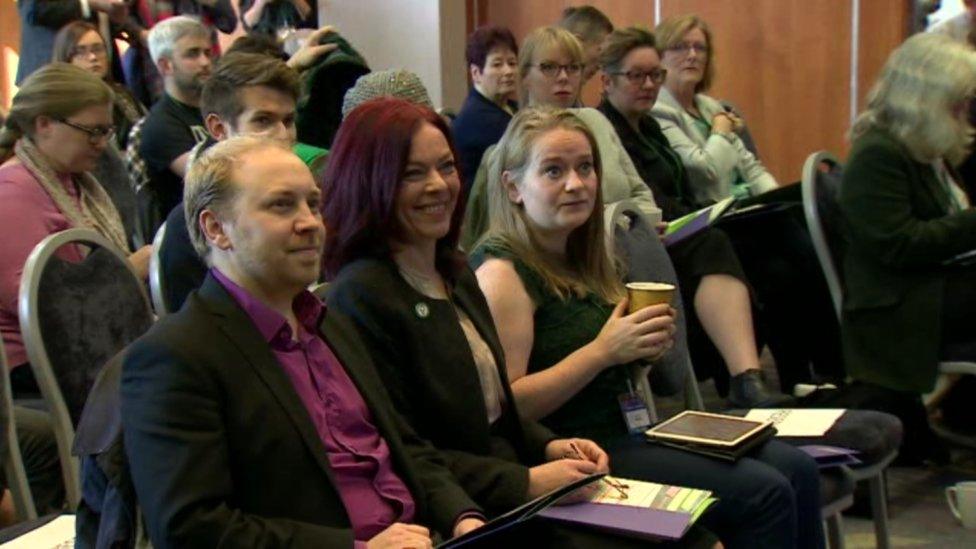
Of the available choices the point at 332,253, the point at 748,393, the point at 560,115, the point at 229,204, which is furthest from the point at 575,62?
the point at 229,204

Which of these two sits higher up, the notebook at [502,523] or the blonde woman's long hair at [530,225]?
the blonde woman's long hair at [530,225]

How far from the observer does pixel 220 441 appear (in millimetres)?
1413

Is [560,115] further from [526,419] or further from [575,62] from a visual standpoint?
[575,62]

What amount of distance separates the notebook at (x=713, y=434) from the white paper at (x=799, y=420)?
0.15 metres

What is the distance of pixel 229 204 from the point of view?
156cm

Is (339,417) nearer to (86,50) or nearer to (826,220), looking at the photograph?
(826,220)

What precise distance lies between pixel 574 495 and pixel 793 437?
0.68m

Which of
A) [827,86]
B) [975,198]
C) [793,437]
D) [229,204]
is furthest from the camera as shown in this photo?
[827,86]

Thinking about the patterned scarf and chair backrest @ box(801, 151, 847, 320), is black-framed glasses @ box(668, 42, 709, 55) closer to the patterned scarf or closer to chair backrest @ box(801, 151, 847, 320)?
chair backrest @ box(801, 151, 847, 320)

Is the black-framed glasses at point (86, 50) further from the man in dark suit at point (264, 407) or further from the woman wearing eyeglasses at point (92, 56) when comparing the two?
the man in dark suit at point (264, 407)

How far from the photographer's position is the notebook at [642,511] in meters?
1.74

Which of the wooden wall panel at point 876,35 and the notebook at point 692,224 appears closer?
the notebook at point 692,224

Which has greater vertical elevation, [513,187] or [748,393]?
[513,187]

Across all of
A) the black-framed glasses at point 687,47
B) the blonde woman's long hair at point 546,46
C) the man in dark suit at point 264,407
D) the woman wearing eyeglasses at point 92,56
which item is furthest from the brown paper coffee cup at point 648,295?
the woman wearing eyeglasses at point 92,56
